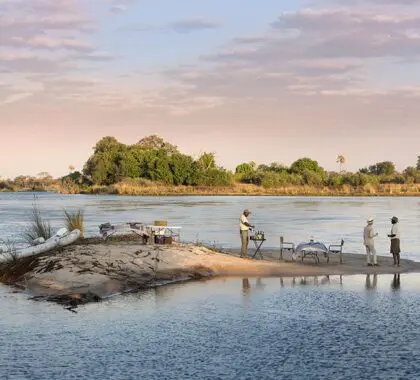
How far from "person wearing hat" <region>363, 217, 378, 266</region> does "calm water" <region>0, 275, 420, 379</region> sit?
4349 mm

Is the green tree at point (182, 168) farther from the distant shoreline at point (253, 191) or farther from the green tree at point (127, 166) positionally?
the green tree at point (127, 166)

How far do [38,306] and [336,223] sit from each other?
124ft

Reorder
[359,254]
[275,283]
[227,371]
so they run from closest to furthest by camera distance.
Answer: [227,371] → [275,283] → [359,254]

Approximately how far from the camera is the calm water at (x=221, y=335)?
13844mm

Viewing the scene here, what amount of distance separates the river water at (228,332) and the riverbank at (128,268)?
3.27 ft

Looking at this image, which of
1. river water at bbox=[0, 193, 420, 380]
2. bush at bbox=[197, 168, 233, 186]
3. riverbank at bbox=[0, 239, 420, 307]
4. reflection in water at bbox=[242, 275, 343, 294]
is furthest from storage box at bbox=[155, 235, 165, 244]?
bush at bbox=[197, 168, 233, 186]

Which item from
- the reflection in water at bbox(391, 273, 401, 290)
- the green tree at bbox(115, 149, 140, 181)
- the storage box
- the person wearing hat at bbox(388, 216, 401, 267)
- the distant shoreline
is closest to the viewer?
the reflection in water at bbox(391, 273, 401, 290)

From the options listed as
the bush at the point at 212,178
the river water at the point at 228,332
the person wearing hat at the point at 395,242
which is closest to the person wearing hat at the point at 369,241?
the person wearing hat at the point at 395,242

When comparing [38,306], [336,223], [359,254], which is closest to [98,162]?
[336,223]

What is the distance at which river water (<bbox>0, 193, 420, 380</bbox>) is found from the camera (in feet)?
45.5

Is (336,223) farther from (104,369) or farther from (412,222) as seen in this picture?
(104,369)

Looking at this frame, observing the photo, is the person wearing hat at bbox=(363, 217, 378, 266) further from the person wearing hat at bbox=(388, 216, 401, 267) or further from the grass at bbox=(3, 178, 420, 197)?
the grass at bbox=(3, 178, 420, 197)

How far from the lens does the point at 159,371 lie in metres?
13.7

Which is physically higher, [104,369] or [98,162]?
[98,162]
